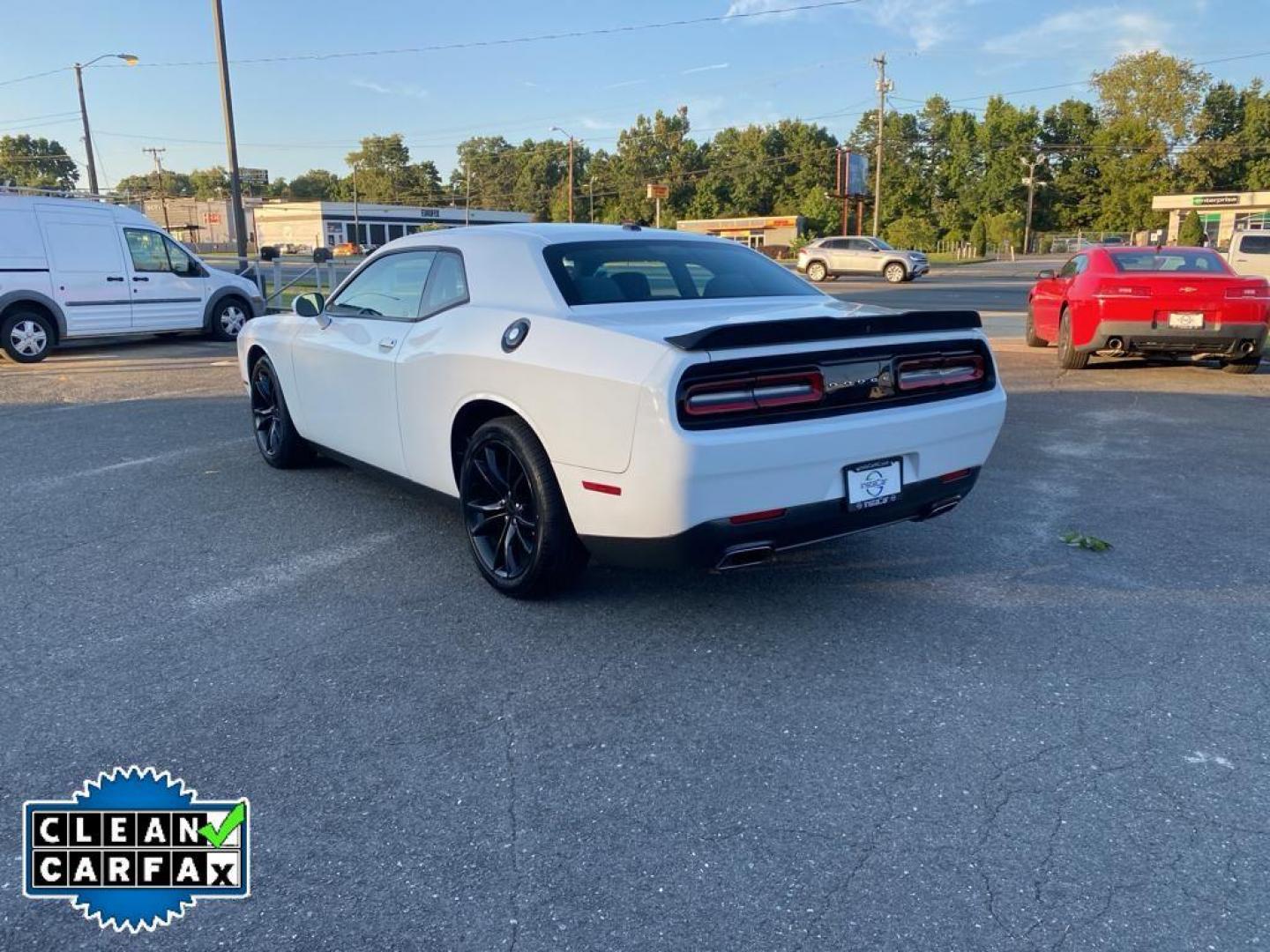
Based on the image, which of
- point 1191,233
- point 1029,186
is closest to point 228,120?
point 1191,233

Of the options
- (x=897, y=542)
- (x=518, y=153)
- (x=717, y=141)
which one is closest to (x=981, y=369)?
(x=897, y=542)

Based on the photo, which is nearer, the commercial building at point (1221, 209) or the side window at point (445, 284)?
the side window at point (445, 284)

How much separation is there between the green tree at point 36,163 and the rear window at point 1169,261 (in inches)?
4966

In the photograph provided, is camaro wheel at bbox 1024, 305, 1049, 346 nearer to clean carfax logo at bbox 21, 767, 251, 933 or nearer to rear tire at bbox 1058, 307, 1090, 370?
rear tire at bbox 1058, 307, 1090, 370

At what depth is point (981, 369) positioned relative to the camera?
4.15 meters

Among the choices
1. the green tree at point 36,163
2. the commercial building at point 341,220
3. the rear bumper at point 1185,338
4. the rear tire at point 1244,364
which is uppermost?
the green tree at point 36,163

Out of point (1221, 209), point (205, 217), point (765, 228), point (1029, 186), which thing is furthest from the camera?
point (205, 217)

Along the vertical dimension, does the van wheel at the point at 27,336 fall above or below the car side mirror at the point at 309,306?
below

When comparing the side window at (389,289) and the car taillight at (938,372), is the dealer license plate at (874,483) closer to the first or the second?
the car taillight at (938,372)

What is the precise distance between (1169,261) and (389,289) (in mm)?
9446

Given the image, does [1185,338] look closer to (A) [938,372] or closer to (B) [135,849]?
(A) [938,372]

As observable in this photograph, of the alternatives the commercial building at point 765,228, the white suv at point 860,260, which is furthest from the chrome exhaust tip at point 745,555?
the commercial building at point 765,228

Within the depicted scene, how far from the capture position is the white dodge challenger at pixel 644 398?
3316mm

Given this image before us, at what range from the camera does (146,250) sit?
44.6 feet
